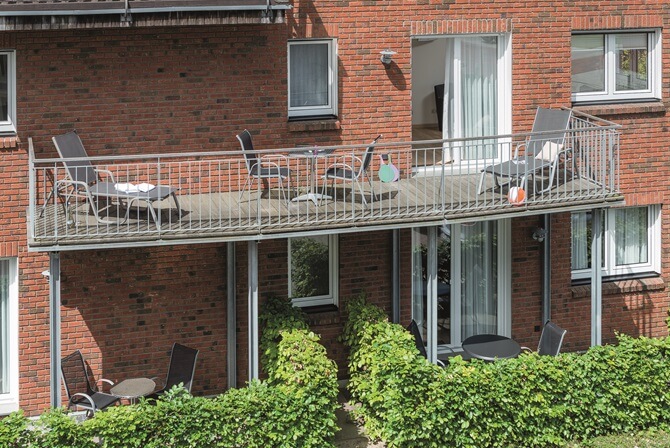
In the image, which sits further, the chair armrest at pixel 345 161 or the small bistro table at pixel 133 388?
the chair armrest at pixel 345 161

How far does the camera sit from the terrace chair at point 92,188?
14969mm

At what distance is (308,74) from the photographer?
1708cm

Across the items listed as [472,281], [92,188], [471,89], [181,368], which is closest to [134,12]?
[92,188]

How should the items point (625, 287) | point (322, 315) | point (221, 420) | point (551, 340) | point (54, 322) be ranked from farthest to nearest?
point (625, 287) < point (322, 315) < point (551, 340) < point (54, 322) < point (221, 420)

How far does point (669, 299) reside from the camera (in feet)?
61.4

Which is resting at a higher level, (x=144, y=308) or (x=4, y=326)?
(x=144, y=308)

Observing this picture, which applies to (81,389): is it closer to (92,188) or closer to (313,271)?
(92,188)

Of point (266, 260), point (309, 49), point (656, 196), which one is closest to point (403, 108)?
point (309, 49)

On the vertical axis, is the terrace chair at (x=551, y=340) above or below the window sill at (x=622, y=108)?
below

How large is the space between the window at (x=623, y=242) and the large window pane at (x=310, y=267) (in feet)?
12.1

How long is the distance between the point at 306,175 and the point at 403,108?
164cm

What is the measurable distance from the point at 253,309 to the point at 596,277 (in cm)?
455

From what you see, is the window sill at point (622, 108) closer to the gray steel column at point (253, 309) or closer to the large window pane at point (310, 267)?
the large window pane at point (310, 267)

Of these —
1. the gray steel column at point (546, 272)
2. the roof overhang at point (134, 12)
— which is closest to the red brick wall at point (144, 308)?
the roof overhang at point (134, 12)
